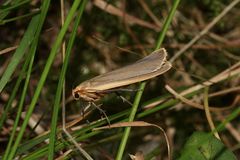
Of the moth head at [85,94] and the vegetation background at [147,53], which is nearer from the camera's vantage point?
the moth head at [85,94]

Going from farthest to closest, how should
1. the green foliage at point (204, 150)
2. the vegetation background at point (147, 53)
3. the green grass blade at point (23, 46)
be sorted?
the vegetation background at point (147, 53)
the green grass blade at point (23, 46)
the green foliage at point (204, 150)

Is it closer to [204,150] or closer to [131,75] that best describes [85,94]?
[131,75]

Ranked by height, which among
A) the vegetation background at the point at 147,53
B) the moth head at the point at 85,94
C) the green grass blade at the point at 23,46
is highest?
the green grass blade at the point at 23,46

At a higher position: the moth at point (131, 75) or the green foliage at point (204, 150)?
the moth at point (131, 75)

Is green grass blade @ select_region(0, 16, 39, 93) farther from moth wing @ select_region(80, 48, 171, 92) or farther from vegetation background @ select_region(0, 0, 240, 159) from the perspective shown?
vegetation background @ select_region(0, 0, 240, 159)

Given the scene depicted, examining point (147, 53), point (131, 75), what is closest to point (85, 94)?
point (131, 75)

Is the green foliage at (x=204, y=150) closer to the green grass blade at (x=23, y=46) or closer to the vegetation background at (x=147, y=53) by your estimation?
the green grass blade at (x=23, y=46)

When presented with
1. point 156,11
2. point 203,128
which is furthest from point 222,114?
point 156,11

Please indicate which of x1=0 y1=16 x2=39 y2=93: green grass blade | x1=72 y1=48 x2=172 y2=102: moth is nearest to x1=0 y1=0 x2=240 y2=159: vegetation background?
x1=0 y1=16 x2=39 y2=93: green grass blade

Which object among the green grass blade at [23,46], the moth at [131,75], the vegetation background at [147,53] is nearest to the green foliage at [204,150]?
the moth at [131,75]
